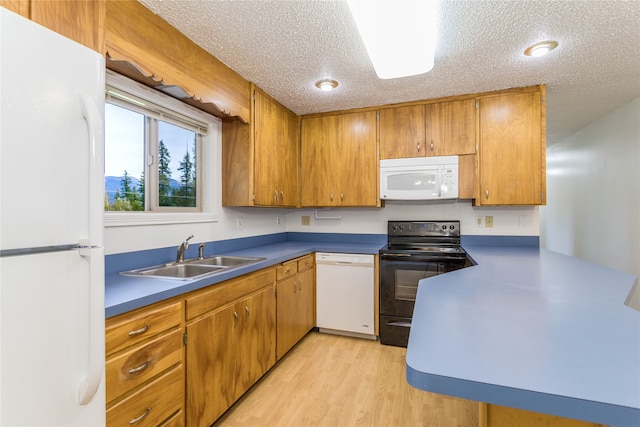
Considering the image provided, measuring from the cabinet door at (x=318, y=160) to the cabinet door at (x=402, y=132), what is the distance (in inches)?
19.8

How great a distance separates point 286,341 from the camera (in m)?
2.49

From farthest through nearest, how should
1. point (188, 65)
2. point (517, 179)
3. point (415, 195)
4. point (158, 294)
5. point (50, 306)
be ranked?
point (415, 195)
point (517, 179)
point (188, 65)
point (158, 294)
point (50, 306)

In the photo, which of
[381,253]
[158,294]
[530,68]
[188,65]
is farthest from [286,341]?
[530,68]

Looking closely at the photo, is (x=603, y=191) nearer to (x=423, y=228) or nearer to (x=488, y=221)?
(x=488, y=221)

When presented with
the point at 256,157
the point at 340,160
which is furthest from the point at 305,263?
the point at 340,160

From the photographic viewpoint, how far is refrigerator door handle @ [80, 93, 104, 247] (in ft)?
2.91

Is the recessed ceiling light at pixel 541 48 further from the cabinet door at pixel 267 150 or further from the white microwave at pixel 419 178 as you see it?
the cabinet door at pixel 267 150

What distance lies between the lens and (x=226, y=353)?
5.76 ft

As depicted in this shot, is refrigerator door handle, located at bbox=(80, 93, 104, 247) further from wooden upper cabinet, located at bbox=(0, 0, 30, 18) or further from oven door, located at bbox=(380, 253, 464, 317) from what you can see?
oven door, located at bbox=(380, 253, 464, 317)

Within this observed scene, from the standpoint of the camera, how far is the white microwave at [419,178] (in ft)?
9.35

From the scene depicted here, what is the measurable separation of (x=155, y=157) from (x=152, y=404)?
1465 millimetres

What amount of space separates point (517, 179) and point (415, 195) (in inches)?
33.3

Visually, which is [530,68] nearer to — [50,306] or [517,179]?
[517,179]

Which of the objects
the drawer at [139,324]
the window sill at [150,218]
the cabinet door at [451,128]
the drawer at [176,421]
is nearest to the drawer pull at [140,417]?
the drawer at [176,421]
